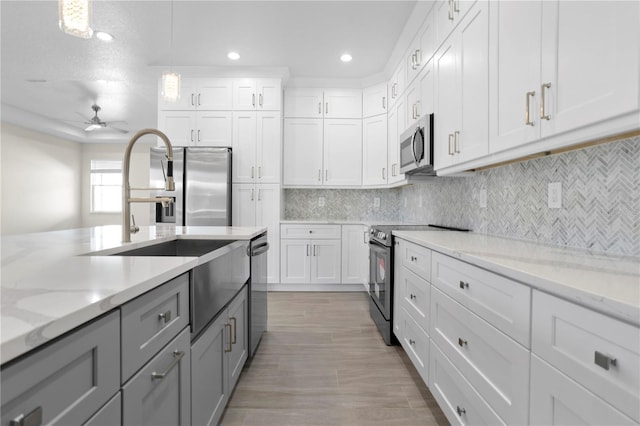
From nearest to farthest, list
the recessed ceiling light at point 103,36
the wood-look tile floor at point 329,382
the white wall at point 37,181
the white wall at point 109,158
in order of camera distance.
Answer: the wood-look tile floor at point 329,382
the recessed ceiling light at point 103,36
the white wall at point 37,181
the white wall at point 109,158

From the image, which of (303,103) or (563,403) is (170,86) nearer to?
(303,103)

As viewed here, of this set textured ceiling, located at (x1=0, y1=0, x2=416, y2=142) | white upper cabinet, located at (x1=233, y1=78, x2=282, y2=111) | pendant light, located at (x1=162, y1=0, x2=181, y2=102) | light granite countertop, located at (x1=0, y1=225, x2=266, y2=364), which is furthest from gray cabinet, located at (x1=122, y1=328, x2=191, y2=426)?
white upper cabinet, located at (x1=233, y1=78, x2=282, y2=111)

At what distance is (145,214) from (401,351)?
8.02 meters

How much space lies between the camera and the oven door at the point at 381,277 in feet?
8.15

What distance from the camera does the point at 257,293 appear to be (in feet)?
7.61

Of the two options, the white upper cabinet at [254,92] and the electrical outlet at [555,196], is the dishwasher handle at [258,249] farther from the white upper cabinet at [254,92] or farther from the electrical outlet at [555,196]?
the white upper cabinet at [254,92]

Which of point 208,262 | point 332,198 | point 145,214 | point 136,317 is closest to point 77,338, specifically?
point 136,317

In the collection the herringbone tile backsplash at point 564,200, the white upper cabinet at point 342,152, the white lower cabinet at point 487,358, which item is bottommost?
the white lower cabinet at point 487,358

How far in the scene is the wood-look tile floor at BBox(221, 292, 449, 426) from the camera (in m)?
1.65

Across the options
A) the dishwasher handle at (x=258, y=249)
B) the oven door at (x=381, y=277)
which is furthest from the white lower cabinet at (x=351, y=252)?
the dishwasher handle at (x=258, y=249)

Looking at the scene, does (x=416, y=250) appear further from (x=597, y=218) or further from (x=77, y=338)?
(x=77, y=338)

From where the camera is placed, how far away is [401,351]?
94.7 inches

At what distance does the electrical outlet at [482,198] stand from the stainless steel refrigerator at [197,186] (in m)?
2.76

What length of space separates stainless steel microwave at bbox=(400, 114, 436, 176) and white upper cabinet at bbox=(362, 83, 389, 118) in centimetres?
135
